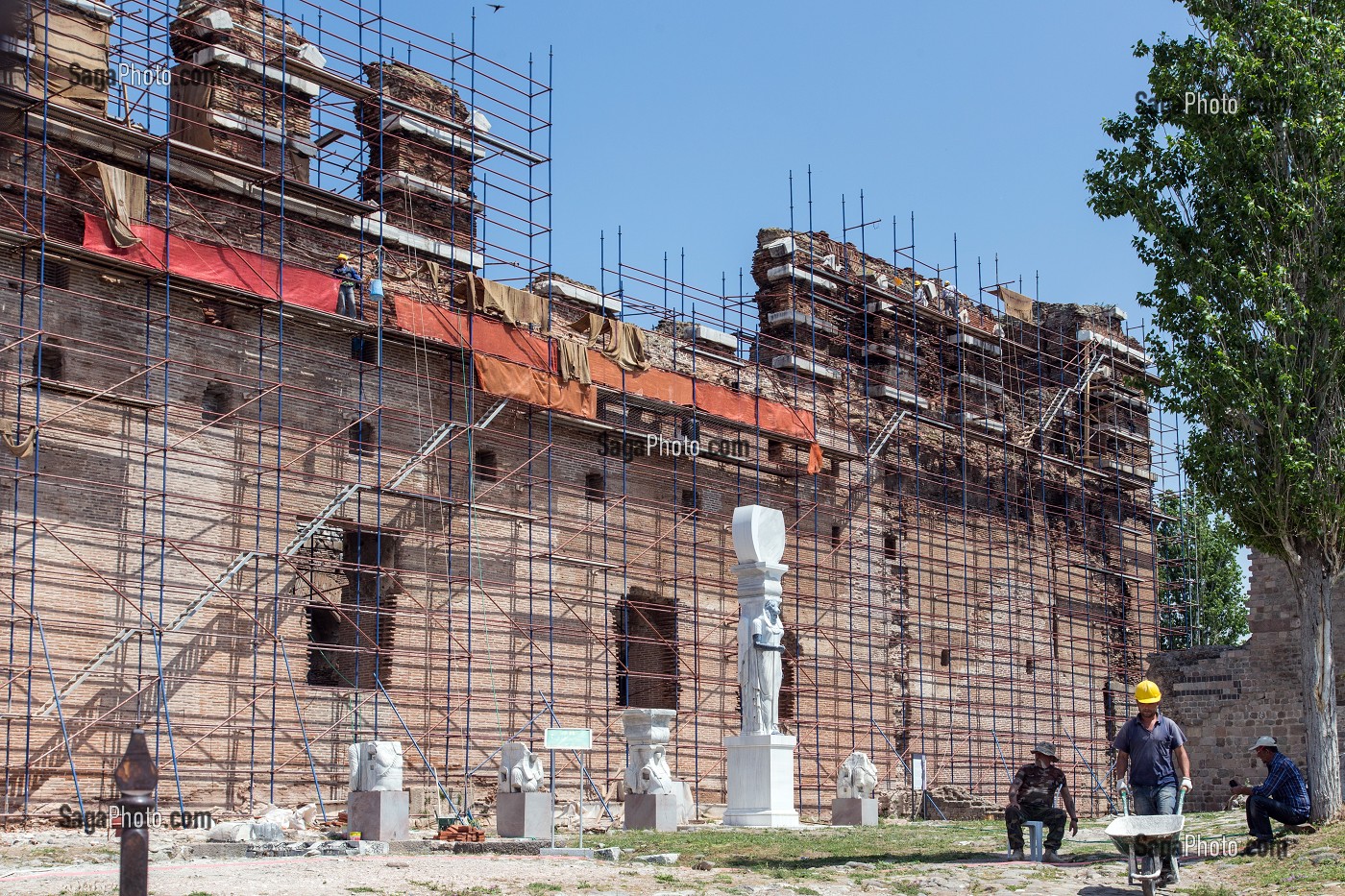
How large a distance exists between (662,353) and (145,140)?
344 inches

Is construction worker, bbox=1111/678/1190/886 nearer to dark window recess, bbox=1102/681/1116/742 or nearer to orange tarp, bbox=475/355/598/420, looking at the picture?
orange tarp, bbox=475/355/598/420

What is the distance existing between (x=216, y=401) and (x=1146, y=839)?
1253 cm

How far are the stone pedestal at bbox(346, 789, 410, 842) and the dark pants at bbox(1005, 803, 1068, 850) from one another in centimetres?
545

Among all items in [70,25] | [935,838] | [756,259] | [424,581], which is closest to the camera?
[935,838]

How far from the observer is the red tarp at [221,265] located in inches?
651

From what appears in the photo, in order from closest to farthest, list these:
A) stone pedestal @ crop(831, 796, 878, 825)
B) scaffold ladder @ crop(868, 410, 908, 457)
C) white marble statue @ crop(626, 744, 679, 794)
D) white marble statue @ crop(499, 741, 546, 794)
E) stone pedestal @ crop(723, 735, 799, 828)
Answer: white marble statue @ crop(499, 741, 546, 794) < stone pedestal @ crop(723, 735, 799, 828) < white marble statue @ crop(626, 744, 679, 794) < stone pedestal @ crop(831, 796, 878, 825) < scaffold ladder @ crop(868, 410, 908, 457)

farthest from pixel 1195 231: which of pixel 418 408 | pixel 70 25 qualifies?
pixel 70 25

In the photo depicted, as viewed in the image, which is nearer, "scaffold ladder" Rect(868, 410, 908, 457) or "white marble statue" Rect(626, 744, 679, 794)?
"white marble statue" Rect(626, 744, 679, 794)

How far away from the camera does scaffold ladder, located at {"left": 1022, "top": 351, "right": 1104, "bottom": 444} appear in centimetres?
2970

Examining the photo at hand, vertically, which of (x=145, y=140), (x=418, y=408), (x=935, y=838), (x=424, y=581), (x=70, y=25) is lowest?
(x=935, y=838)

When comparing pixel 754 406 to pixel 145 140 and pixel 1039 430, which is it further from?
pixel 145 140

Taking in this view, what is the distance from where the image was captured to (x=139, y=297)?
17125mm

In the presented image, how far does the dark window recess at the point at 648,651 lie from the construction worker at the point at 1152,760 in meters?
13.0

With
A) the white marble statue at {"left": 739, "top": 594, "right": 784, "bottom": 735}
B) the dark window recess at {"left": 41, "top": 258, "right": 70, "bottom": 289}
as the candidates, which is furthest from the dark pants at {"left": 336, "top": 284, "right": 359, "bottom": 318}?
the white marble statue at {"left": 739, "top": 594, "right": 784, "bottom": 735}
